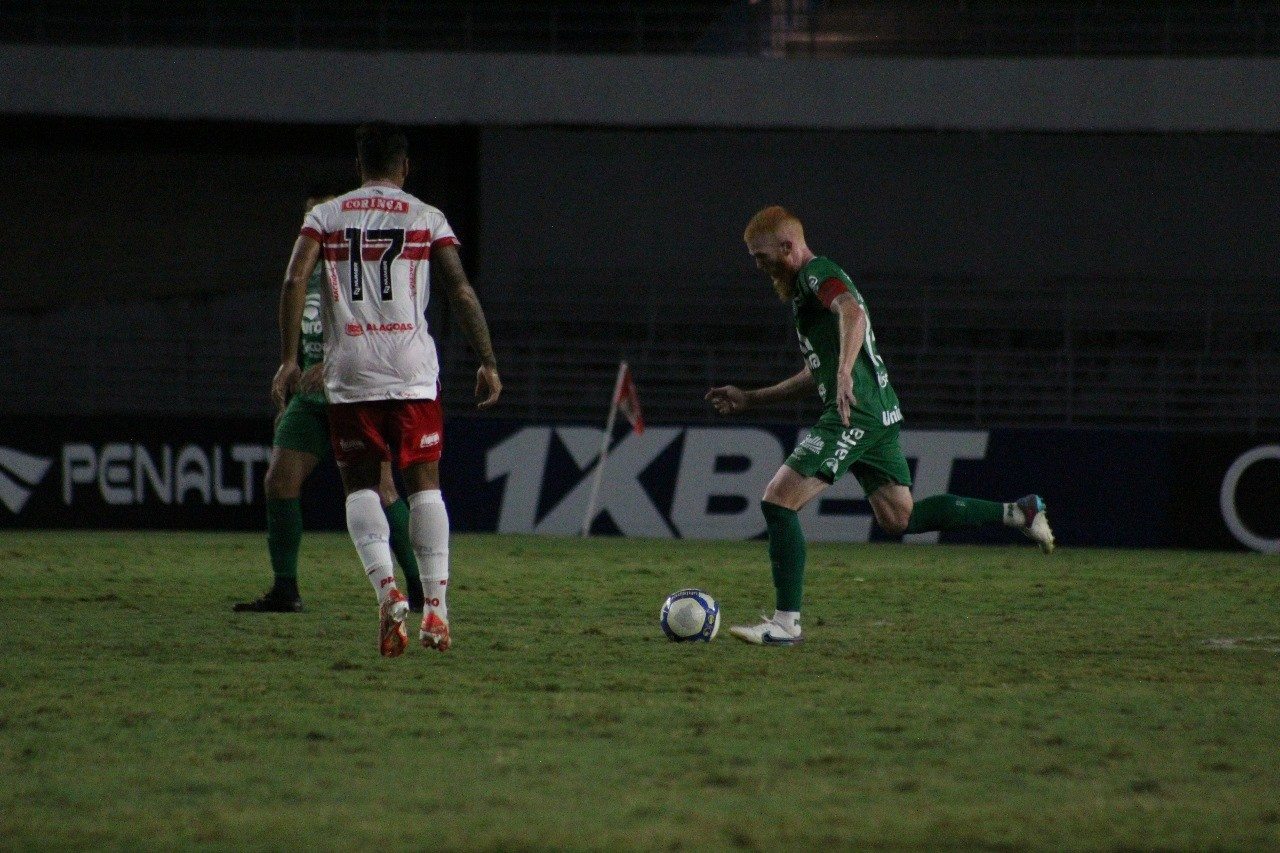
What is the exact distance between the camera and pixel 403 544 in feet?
29.0

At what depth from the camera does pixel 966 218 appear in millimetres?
23391

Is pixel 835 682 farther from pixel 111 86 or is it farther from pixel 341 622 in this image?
pixel 111 86

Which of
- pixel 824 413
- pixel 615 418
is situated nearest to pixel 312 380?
pixel 824 413

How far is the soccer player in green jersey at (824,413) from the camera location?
24.9 ft

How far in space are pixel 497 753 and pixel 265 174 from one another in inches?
826

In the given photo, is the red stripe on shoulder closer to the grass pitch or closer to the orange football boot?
the grass pitch

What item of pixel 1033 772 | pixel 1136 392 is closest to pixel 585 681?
pixel 1033 772

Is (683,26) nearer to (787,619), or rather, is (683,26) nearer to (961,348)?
(961,348)

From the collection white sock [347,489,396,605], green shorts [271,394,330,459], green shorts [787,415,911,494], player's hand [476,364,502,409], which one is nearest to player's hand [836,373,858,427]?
green shorts [787,415,911,494]

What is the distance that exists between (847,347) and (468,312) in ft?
5.13

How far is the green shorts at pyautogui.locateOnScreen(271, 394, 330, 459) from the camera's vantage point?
8.80 metres

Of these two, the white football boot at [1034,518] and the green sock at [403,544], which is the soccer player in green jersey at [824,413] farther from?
the green sock at [403,544]

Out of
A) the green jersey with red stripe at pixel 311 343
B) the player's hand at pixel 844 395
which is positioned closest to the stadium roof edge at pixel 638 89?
the green jersey with red stripe at pixel 311 343

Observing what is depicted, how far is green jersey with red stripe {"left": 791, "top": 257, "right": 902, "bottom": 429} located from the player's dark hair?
180 centimetres
